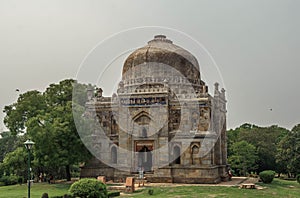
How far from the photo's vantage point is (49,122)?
74.8 ft

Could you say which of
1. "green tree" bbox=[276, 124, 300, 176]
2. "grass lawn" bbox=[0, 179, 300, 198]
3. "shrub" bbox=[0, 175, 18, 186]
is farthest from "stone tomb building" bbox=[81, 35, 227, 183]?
"shrub" bbox=[0, 175, 18, 186]

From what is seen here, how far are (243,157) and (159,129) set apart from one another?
10359 mm

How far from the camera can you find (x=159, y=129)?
25703 millimetres

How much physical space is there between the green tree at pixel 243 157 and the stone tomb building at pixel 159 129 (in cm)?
464

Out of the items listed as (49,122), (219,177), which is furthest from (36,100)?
(219,177)

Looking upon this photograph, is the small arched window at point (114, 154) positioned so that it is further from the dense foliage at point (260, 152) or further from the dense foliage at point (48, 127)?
the dense foliage at point (260, 152)

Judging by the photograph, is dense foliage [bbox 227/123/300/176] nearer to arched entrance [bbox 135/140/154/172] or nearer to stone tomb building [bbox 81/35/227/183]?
stone tomb building [bbox 81/35/227/183]

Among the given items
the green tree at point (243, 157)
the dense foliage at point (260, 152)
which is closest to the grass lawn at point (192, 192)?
the dense foliage at point (260, 152)

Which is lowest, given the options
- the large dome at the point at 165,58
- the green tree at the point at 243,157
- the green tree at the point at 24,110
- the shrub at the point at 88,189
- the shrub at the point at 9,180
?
the shrub at the point at 9,180

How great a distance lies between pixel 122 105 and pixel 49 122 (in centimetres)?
552

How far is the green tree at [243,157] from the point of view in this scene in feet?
108

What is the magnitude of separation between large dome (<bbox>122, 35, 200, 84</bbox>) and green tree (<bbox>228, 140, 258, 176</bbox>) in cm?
722

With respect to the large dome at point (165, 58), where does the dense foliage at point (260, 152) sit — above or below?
below

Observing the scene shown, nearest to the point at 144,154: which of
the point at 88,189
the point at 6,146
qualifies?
the point at 88,189
